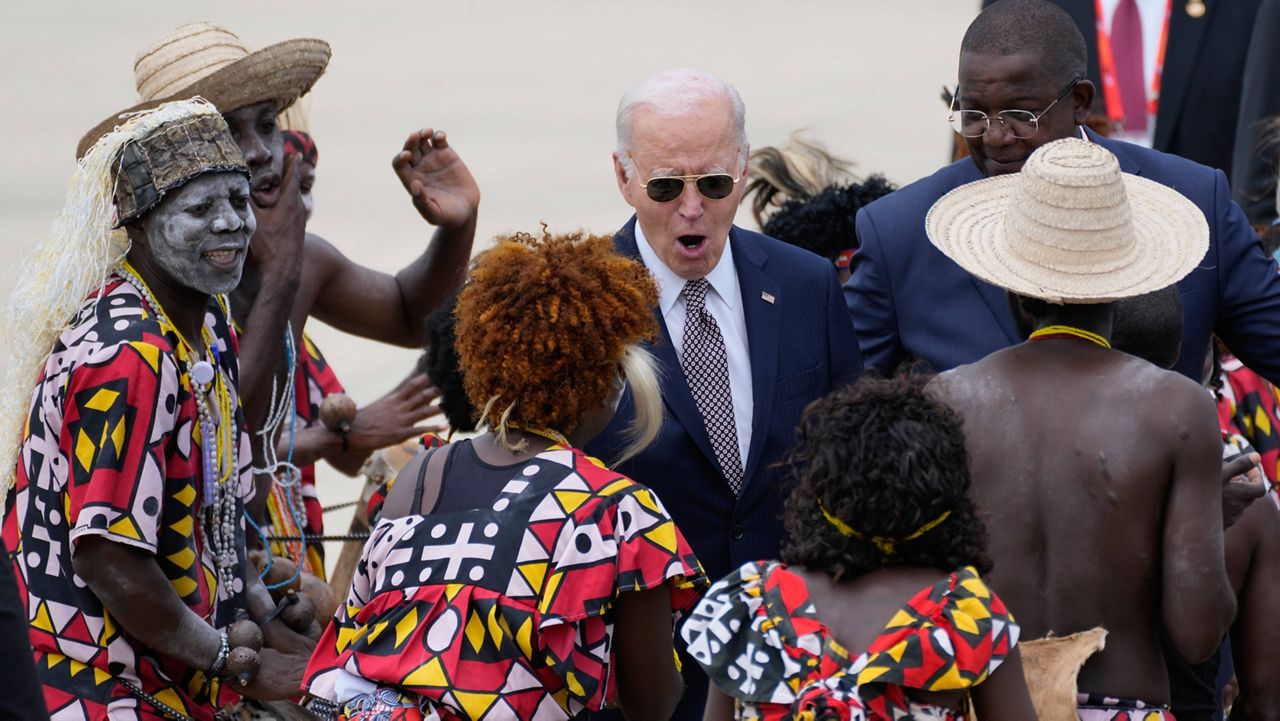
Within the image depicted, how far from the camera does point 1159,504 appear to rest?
375cm

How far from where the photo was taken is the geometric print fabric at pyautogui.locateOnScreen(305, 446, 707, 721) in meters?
3.75

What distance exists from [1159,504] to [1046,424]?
0.27 meters

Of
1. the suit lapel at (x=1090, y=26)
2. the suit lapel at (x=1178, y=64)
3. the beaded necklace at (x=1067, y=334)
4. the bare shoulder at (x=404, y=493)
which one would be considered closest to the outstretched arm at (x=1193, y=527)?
the beaded necklace at (x=1067, y=334)

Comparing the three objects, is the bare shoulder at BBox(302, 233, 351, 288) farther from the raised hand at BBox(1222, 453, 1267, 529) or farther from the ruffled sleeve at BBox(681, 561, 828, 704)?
the raised hand at BBox(1222, 453, 1267, 529)

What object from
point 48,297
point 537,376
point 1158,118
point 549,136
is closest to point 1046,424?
point 537,376

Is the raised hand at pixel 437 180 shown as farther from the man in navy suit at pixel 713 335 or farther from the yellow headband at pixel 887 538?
the yellow headband at pixel 887 538

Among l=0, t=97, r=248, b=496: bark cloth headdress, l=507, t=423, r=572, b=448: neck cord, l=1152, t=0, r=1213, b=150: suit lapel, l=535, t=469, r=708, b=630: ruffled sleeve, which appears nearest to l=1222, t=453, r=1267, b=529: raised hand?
l=535, t=469, r=708, b=630: ruffled sleeve

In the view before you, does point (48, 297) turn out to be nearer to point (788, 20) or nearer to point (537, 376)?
point (537, 376)

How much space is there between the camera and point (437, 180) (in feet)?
19.5

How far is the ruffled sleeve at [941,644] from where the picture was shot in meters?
3.35

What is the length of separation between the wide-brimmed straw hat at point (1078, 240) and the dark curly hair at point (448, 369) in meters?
1.72

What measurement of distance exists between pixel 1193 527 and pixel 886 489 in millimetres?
675

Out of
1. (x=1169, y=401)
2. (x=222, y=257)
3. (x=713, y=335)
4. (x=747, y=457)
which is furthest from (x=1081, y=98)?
(x=222, y=257)

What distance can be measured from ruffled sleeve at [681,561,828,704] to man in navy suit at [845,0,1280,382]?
1478mm
